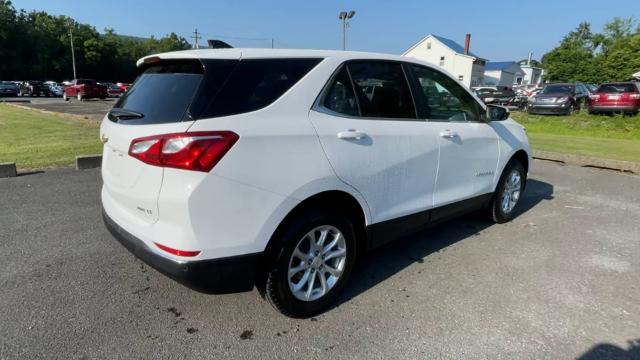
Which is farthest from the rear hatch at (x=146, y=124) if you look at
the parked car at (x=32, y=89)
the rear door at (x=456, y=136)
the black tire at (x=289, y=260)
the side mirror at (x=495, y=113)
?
the parked car at (x=32, y=89)

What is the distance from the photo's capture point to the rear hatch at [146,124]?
7.70 ft

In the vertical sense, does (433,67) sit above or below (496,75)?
below

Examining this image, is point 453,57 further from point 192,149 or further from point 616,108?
point 192,149

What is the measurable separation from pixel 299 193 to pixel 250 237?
1.32ft

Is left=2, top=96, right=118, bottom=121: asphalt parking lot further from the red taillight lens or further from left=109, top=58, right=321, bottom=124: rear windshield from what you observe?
the red taillight lens

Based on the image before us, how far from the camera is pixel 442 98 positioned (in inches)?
150

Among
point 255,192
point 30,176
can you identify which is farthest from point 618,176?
point 30,176

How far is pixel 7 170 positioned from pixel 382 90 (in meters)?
6.06

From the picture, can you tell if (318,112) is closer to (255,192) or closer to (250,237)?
(255,192)

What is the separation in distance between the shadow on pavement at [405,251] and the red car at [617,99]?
13.5 meters

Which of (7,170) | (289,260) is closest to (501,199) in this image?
(289,260)

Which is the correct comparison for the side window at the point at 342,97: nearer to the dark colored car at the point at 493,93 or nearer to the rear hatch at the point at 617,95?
the dark colored car at the point at 493,93

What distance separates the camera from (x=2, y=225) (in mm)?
4289

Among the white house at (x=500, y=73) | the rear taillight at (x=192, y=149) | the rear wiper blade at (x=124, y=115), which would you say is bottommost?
the rear taillight at (x=192, y=149)
